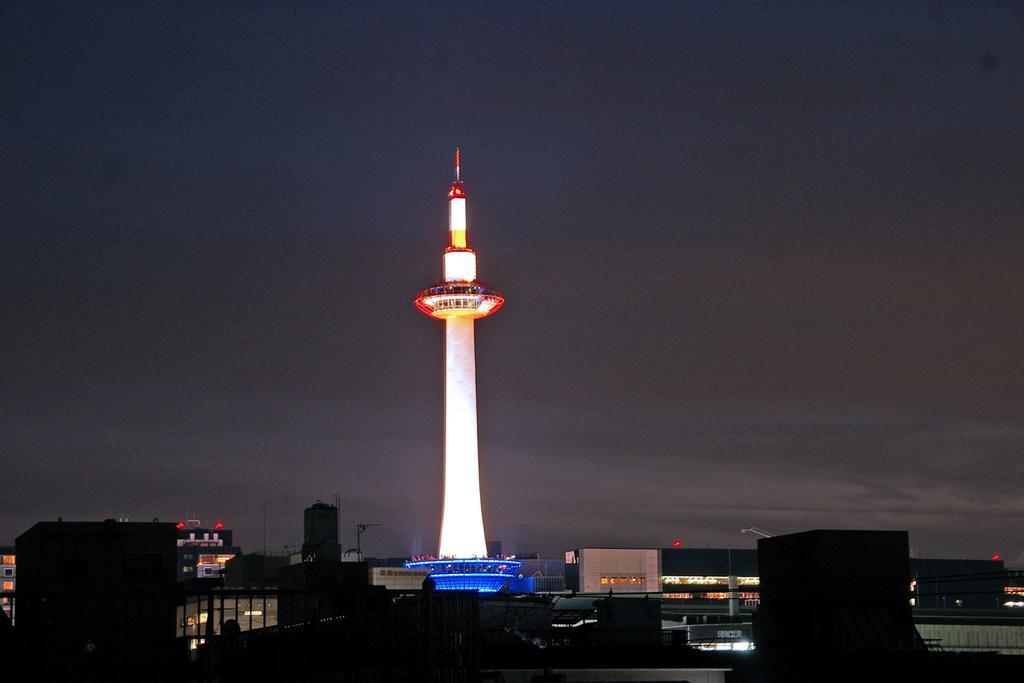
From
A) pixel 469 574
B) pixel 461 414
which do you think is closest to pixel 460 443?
pixel 461 414

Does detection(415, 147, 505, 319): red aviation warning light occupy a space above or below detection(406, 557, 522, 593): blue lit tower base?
above

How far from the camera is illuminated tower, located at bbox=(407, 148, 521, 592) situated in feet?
551

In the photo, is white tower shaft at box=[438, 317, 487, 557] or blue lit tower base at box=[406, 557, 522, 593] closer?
blue lit tower base at box=[406, 557, 522, 593]

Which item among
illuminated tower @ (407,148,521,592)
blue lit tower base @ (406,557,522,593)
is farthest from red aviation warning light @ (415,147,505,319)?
blue lit tower base @ (406,557,522,593)

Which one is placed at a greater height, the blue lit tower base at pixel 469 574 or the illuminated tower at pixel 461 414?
the illuminated tower at pixel 461 414

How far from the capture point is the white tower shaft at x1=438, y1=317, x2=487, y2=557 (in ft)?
554

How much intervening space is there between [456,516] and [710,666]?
350ft

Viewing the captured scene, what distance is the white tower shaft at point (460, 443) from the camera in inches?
6644

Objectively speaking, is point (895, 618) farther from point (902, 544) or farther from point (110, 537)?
point (110, 537)

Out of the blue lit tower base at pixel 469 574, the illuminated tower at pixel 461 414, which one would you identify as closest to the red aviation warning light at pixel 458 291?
the illuminated tower at pixel 461 414

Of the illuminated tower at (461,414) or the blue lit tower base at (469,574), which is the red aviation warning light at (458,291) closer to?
the illuminated tower at (461,414)

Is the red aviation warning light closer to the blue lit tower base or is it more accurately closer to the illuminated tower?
the illuminated tower

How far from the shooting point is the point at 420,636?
1475 inches

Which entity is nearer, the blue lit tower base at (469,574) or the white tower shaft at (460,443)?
the blue lit tower base at (469,574)
